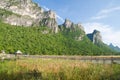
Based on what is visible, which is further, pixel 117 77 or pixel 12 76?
pixel 12 76

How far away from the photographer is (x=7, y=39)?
170750 millimetres

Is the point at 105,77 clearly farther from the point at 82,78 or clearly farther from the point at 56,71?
the point at 56,71

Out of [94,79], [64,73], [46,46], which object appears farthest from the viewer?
[46,46]

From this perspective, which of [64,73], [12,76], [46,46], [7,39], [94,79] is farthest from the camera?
[46,46]

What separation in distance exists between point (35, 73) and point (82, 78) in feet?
8.58

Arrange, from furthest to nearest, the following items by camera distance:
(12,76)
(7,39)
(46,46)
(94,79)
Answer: (46,46), (7,39), (12,76), (94,79)

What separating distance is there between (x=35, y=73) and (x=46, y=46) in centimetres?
18247

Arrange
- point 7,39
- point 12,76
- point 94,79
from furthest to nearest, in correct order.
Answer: point 7,39 < point 12,76 < point 94,79

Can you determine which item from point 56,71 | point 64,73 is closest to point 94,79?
point 64,73

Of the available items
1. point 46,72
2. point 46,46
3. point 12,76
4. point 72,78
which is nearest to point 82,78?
point 72,78

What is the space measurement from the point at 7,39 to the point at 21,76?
162028mm

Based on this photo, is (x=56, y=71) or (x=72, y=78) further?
(x=56, y=71)

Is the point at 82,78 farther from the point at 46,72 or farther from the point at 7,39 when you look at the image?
the point at 7,39

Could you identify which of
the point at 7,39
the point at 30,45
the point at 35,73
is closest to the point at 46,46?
the point at 30,45
